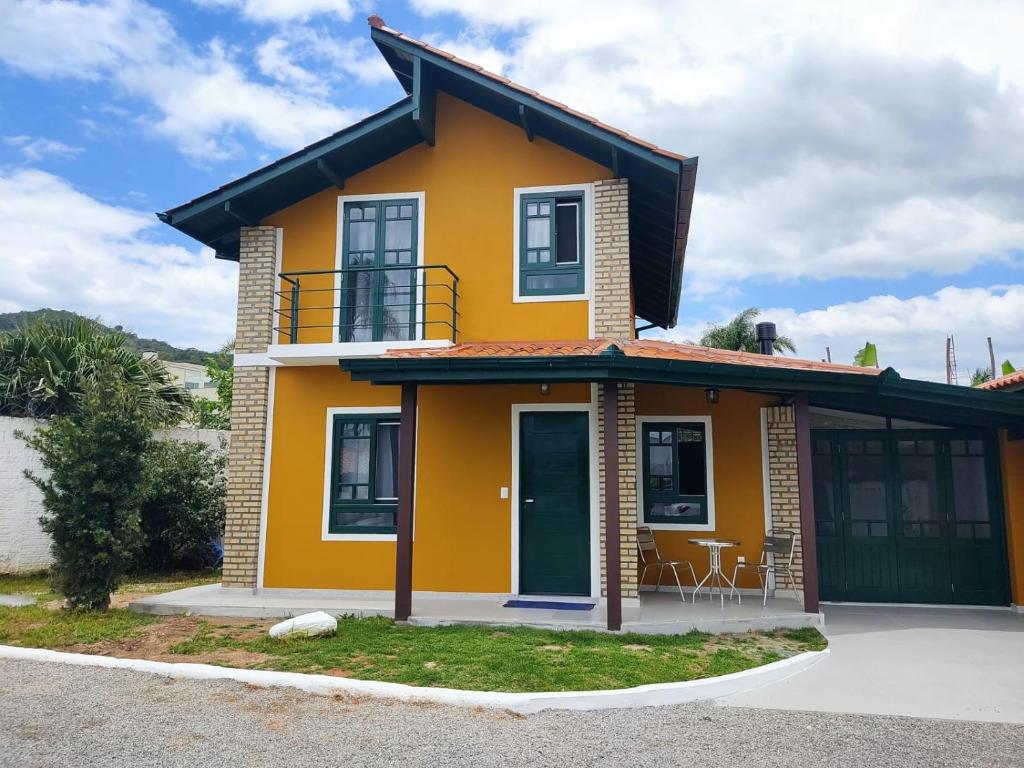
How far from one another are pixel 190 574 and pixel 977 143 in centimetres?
2274

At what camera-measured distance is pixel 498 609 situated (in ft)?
27.6

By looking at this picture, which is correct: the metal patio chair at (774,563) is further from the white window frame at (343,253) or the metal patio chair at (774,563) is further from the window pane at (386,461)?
the white window frame at (343,253)

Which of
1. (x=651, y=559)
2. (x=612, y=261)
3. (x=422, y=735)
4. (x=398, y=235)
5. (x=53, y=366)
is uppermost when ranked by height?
(x=398, y=235)

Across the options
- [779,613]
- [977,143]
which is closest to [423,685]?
[779,613]

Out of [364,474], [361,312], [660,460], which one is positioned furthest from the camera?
[660,460]

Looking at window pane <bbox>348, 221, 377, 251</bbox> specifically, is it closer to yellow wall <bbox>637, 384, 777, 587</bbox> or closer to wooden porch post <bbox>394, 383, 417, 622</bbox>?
Result: wooden porch post <bbox>394, 383, 417, 622</bbox>

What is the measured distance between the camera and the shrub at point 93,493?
815 cm

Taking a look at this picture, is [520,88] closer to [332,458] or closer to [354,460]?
[354,460]

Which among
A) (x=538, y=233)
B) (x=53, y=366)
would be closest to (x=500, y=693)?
(x=538, y=233)

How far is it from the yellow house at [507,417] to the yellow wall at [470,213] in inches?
1.2

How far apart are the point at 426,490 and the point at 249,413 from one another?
2755mm

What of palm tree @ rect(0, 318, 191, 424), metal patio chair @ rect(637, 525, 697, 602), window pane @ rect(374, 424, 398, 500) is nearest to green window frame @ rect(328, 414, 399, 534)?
window pane @ rect(374, 424, 398, 500)

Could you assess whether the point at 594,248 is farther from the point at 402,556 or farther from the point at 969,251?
the point at 969,251

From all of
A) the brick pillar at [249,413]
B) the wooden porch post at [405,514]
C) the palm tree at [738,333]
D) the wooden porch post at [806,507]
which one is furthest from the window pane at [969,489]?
the palm tree at [738,333]
